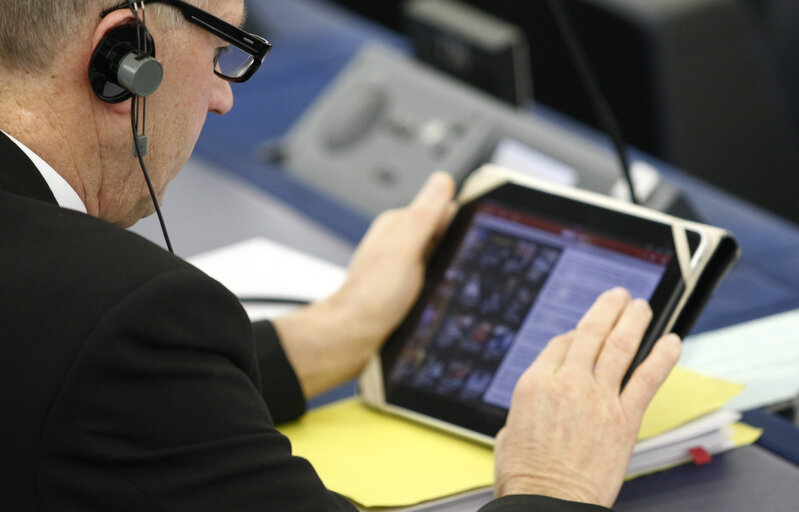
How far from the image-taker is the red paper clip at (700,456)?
98 centimetres

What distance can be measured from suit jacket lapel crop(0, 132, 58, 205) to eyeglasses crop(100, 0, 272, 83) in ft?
0.37

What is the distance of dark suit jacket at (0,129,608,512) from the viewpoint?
67 centimetres

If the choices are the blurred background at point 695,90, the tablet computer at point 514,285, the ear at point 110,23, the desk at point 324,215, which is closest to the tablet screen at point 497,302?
the tablet computer at point 514,285

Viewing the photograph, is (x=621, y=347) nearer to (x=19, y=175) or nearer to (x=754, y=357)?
(x=754, y=357)

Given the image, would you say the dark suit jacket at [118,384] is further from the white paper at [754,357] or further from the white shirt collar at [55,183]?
the white paper at [754,357]

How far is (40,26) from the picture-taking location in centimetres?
77

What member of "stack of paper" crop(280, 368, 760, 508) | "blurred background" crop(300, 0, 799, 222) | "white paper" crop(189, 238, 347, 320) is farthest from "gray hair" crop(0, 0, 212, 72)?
"blurred background" crop(300, 0, 799, 222)

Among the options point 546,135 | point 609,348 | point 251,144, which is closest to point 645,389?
point 609,348

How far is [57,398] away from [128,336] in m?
0.05

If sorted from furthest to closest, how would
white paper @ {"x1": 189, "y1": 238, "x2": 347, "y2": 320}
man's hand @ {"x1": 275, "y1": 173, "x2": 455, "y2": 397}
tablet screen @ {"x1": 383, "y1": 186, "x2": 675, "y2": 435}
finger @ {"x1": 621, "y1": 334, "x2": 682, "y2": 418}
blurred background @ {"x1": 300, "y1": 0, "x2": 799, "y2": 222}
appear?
1. blurred background @ {"x1": 300, "y1": 0, "x2": 799, "y2": 222}
2. white paper @ {"x1": 189, "y1": 238, "x2": 347, "y2": 320}
3. man's hand @ {"x1": 275, "y1": 173, "x2": 455, "y2": 397}
4. tablet screen @ {"x1": 383, "y1": 186, "x2": 675, "y2": 435}
5. finger @ {"x1": 621, "y1": 334, "x2": 682, "y2": 418}

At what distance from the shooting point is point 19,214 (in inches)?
29.0

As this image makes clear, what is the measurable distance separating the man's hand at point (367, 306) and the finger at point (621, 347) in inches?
11.2

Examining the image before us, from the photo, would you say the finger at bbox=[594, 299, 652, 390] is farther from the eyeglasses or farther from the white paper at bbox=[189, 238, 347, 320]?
the white paper at bbox=[189, 238, 347, 320]

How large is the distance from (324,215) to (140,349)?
948 millimetres
